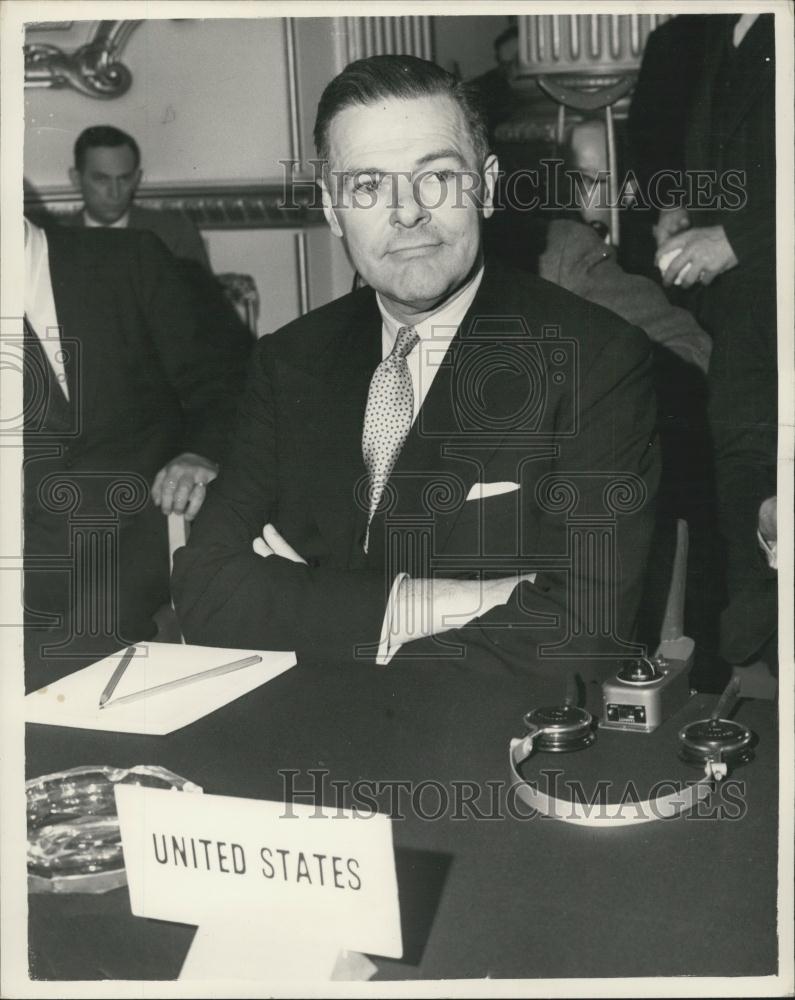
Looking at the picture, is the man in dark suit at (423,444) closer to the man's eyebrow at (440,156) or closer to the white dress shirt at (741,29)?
the man's eyebrow at (440,156)

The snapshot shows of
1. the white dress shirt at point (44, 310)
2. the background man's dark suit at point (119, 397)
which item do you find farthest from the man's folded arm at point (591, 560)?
the white dress shirt at point (44, 310)

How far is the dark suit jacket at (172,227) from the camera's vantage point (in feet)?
10.2

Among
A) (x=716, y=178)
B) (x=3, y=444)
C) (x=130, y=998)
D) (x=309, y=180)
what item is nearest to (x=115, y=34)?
(x=309, y=180)

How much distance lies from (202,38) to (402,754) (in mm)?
2701

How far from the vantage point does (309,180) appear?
10.5 feet

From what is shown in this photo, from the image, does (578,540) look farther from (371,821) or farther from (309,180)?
(309,180)

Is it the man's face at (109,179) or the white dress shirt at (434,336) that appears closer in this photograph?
the white dress shirt at (434,336)

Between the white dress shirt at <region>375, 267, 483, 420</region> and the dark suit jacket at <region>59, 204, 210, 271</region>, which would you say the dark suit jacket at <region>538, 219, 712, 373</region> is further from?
the dark suit jacket at <region>59, 204, 210, 271</region>

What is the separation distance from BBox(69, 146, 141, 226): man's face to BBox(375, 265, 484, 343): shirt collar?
1765 mm

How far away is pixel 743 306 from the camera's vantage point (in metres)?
1.95

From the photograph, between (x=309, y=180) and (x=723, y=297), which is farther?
(x=309, y=180)

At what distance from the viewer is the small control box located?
100cm

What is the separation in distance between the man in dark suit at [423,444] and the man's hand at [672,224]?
707 mm

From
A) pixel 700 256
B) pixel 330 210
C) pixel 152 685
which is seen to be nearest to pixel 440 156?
pixel 330 210
